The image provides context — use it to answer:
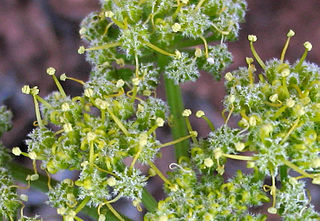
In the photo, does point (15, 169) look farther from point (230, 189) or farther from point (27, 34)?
point (27, 34)

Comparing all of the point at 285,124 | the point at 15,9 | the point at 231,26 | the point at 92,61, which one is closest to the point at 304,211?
the point at 285,124

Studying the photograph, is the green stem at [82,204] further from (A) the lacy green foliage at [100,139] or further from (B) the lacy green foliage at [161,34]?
(B) the lacy green foliage at [161,34]

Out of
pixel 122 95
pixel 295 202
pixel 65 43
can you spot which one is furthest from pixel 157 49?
pixel 65 43

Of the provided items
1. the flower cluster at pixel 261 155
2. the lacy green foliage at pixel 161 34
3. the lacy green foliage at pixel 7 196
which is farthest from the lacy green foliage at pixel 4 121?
the flower cluster at pixel 261 155

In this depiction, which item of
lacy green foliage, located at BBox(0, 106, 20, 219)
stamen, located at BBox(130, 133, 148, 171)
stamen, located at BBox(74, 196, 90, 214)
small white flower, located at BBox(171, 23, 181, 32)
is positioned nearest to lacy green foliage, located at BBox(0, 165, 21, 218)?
lacy green foliage, located at BBox(0, 106, 20, 219)

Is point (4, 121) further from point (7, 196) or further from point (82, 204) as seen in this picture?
point (82, 204)

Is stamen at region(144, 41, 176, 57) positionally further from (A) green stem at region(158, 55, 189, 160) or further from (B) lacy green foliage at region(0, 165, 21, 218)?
(B) lacy green foliage at region(0, 165, 21, 218)
